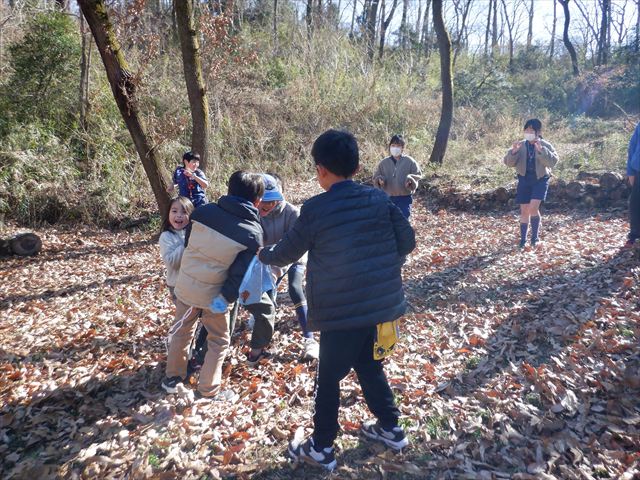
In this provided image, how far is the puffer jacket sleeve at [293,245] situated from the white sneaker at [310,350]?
6.10 feet

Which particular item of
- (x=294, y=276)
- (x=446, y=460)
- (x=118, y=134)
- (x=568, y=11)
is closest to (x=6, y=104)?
(x=118, y=134)

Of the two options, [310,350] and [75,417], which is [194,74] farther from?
[75,417]

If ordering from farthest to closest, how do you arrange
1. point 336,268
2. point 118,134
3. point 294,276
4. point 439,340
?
point 118,134 < point 439,340 < point 294,276 < point 336,268

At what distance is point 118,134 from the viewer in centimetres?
1127

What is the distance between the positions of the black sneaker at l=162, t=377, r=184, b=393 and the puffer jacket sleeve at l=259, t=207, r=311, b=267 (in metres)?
1.75

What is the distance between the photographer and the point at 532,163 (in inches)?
270

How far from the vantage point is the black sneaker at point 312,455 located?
2902 mm

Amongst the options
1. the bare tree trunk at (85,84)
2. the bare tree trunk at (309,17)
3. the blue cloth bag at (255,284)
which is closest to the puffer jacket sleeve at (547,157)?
the blue cloth bag at (255,284)

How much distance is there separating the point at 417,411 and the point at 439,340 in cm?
142

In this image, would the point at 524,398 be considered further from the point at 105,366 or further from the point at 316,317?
the point at 105,366

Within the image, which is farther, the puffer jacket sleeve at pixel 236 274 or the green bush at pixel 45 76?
the green bush at pixel 45 76

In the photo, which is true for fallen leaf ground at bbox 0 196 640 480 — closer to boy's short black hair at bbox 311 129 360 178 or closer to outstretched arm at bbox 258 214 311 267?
outstretched arm at bbox 258 214 311 267

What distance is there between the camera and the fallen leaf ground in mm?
2971

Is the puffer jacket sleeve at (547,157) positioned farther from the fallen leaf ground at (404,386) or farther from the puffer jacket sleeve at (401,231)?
the puffer jacket sleeve at (401,231)
